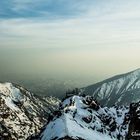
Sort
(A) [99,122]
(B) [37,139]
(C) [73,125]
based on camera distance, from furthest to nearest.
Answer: (A) [99,122]
(B) [37,139]
(C) [73,125]

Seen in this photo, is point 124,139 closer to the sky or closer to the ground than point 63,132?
closer to the ground

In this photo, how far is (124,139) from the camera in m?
194

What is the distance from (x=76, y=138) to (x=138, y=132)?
5201cm

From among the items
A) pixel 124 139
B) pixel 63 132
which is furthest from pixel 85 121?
pixel 63 132

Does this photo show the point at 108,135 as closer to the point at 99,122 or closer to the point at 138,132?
the point at 99,122

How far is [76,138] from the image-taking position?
400 feet

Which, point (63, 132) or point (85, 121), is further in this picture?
point (85, 121)

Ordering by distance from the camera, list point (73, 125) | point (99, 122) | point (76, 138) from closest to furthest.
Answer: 1. point (76, 138)
2. point (73, 125)
3. point (99, 122)

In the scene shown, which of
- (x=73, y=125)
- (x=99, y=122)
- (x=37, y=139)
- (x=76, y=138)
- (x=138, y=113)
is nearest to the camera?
(x=76, y=138)

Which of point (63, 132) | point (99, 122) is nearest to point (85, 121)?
point (99, 122)

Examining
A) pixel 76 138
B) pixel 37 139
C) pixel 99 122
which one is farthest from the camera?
pixel 99 122

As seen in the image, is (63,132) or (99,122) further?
(99,122)

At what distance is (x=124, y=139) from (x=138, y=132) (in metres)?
32.3

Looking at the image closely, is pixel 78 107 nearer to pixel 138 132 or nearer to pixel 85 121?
pixel 85 121
